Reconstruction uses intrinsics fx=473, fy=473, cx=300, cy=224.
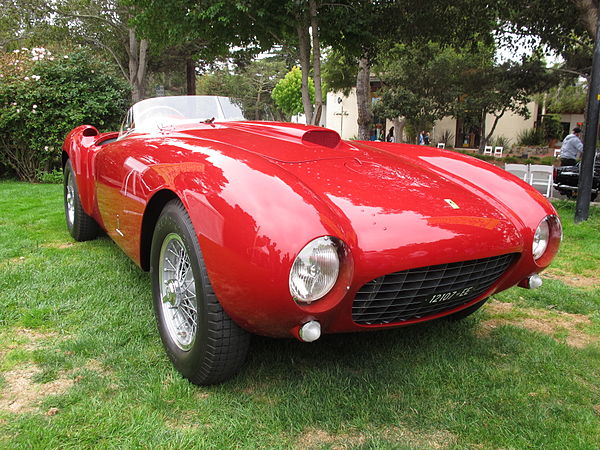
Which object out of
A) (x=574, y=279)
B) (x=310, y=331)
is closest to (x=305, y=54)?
(x=574, y=279)

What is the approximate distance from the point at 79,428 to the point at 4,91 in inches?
334

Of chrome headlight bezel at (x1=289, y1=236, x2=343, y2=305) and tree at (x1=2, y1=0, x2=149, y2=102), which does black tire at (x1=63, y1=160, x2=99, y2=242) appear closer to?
chrome headlight bezel at (x1=289, y1=236, x2=343, y2=305)

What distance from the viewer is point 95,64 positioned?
9.82m

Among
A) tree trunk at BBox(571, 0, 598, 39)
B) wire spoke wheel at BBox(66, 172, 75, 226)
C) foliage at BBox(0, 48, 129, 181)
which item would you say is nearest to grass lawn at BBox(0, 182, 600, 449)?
wire spoke wheel at BBox(66, 172, 75, 226)

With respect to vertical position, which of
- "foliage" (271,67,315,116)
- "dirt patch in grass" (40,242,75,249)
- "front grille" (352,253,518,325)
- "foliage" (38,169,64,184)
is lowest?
"dirt patch in grass" (40,242,75,249)

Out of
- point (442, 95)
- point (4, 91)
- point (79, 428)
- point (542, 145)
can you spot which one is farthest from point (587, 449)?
point (542, 145)

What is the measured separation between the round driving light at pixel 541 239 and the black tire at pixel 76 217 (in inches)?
133

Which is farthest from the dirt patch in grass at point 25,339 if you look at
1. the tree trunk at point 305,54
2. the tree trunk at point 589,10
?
the tree trunk at point 589,10

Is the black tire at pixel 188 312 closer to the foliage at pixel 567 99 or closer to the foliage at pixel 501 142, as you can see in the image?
the foliage at pixel 501 142

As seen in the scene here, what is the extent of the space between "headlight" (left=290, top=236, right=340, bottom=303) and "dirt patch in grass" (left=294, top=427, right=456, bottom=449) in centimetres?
53

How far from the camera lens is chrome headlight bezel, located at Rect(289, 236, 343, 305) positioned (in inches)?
62.0

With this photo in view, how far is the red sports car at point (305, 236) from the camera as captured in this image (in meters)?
1.61

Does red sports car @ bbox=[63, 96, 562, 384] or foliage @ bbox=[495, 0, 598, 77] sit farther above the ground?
foliage @ bbox=[495, 0, 598, 77]

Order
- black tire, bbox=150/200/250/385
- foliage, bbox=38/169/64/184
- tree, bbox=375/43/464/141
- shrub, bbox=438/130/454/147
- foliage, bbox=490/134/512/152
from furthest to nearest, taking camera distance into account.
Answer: shrub, bbox=438/130/454/147 < foliage, bbox=490/134/512/152 < tree, bbox=375/43/464/141 < foliage, bbox=38/169/64/184 < black tire, bbox=150/200/250/385
